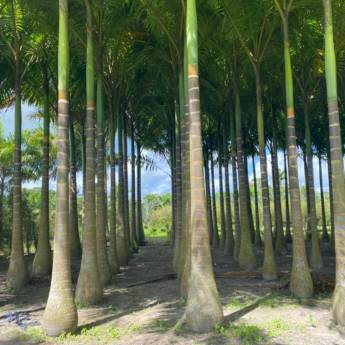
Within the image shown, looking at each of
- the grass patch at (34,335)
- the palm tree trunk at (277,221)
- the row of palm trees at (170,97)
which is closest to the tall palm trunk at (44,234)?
the row of palm trees at (170,97)

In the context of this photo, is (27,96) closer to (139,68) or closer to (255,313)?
(139,68)

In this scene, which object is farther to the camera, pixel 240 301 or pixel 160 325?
pixel 240 301

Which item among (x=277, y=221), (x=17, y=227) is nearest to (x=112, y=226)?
(x=17, y=227)

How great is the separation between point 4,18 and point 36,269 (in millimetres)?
8659

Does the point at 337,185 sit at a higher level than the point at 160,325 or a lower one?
higher

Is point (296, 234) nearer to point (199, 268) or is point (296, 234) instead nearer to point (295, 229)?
point (295, 229)

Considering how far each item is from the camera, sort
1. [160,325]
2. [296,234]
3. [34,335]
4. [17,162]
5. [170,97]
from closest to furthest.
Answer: [34,335]
[160,325]
[296,234]
[17,162]
[170,97]

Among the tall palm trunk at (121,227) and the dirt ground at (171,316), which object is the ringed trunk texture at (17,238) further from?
the tall palm trunk at (121,227)

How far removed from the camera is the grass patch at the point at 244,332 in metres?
8.20

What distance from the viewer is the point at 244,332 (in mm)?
8523

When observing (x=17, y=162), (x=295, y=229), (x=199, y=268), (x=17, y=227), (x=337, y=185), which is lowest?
(x=199, y=268)

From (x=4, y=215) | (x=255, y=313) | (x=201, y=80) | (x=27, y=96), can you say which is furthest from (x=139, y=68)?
A: (x=4, y=215)

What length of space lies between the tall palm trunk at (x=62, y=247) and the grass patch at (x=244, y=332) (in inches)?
117

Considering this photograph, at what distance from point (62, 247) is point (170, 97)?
474 inches
